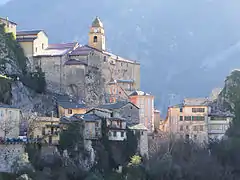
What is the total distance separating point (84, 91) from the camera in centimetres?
8881

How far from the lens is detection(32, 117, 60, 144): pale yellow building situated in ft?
230

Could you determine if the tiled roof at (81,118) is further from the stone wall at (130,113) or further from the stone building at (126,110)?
the stone wall at (130,113)

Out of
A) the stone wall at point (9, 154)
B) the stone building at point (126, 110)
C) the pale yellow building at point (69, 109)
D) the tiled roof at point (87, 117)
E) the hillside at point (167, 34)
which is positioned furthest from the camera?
the hillside at point (167, 34)

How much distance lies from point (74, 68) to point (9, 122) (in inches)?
840

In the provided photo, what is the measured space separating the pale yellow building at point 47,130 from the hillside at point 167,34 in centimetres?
8080

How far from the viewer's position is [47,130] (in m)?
70.8

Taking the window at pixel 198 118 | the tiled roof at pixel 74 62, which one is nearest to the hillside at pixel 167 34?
the window at pixel 198 118

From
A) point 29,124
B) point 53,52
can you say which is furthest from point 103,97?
point 29,124

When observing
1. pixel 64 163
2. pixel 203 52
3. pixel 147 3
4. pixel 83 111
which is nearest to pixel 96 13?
pixel 147 3

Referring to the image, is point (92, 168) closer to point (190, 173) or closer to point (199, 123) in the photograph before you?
point (190, 173)

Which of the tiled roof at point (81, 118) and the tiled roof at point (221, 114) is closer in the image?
the tiled roof at point (81, 118)

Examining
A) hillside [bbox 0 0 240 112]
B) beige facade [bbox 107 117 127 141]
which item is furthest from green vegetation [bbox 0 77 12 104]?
hillside [bbox 0 0 240 112]

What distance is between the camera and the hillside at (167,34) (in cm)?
16488

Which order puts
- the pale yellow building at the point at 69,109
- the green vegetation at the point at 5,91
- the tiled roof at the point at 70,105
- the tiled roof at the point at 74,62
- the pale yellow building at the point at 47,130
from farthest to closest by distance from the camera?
1. the tiled roof at the point at 74,62
2. the tiled roof at the point at 70,105
3. the pale yellow building at the point at 69,109
4. the green vegetation at the point at 5,91
5. the pale yellow building at the point at 47,130
